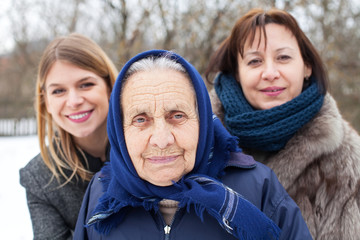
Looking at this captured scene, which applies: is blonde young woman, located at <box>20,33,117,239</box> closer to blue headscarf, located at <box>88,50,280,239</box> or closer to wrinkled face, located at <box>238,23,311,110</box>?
blue headscarf, located at <box>88,50,280,239</box>

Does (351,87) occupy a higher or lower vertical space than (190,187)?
higher

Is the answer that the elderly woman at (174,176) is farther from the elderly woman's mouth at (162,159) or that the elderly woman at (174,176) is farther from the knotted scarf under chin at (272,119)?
the knotted scarf under chin at (272,119)

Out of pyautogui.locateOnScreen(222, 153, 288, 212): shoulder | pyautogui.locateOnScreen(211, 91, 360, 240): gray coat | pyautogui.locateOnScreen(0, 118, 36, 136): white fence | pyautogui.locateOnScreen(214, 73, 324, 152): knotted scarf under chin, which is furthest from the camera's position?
pyautogui.locateOnScreen(0, 118, 36, 136): white fence

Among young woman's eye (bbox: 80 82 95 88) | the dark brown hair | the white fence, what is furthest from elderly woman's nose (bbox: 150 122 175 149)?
the white fence

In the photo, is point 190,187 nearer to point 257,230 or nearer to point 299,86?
point 257,230

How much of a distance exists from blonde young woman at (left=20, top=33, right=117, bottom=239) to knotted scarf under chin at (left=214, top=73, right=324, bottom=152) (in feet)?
3.42

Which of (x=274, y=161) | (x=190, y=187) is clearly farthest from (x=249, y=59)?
(x=190, y=187)

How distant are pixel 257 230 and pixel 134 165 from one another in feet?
2.10

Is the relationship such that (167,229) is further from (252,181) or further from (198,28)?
(198,28)

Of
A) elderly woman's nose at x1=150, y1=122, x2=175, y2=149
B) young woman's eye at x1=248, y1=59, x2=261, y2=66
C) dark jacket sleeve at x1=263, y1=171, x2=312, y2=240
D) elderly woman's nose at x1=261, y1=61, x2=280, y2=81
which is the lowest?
dark jacket sleeve at x1=263, y1=171, x2=312, y2=240

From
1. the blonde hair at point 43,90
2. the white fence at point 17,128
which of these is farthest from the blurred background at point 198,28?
the white fence at point 17,128

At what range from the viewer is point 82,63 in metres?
2.30

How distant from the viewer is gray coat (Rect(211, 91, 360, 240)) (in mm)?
1793

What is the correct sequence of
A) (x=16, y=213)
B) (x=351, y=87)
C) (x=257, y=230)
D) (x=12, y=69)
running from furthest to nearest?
(x=12, y=69), (x=351, y=87), (x=16, y=213), (x=257, y=230)
